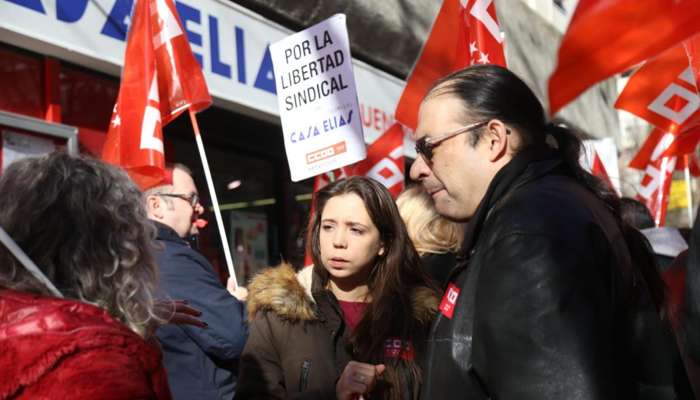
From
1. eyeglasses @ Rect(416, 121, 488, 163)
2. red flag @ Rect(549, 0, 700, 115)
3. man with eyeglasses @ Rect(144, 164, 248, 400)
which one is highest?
red flag @ Rect(549, 0, 700, 115)

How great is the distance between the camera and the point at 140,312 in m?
2.08

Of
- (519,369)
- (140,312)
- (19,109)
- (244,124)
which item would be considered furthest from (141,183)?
(244,124)

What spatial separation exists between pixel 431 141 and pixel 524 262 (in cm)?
62

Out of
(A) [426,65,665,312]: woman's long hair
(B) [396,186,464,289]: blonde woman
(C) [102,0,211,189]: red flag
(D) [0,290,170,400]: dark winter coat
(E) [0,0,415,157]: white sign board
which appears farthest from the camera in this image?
(E) [0,0,415,157]: white sign board

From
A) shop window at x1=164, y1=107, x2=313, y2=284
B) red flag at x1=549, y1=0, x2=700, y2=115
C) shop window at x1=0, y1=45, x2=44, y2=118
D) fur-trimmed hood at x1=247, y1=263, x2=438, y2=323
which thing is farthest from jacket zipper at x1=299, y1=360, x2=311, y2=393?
shop window at x1=164, y1=107, x2=313, y2=284

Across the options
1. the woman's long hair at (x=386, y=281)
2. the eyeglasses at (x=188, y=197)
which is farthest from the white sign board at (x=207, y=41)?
the woman's long hair at (x=386, y=281)

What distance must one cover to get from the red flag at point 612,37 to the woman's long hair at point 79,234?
3.44 ft

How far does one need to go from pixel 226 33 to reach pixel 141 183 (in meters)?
2.89

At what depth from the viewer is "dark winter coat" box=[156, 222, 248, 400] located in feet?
12.4

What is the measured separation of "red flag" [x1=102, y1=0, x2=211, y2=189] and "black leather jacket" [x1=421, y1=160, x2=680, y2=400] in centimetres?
282

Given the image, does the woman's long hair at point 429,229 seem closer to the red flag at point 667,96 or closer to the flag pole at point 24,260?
the red flag at point 667,96

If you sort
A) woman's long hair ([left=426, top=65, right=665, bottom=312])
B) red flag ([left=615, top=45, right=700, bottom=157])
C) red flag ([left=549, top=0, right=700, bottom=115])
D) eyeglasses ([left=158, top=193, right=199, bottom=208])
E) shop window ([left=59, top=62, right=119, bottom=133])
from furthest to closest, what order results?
1. shop window ([left=59, top=62, right=119, bottom=133])
2. red flag ([left=615, top=45, right=700, bottom=157])
3. eyeglasses ([left=158, top=193, right=199, bottom=208])
4. woman's long hair ([left=426, top=65, right=665, bottom=312])
5. red flag ([left=549, top=0, right=700, bottom=115])

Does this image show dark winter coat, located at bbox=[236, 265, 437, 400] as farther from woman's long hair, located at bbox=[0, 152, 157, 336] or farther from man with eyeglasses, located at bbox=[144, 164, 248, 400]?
woman's long hair, located at bbox=[0, 152, 157, 336]

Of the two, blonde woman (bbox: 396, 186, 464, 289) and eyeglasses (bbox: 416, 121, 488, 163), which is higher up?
eyeglasses (bbox: 416, 121, 488, 163)
